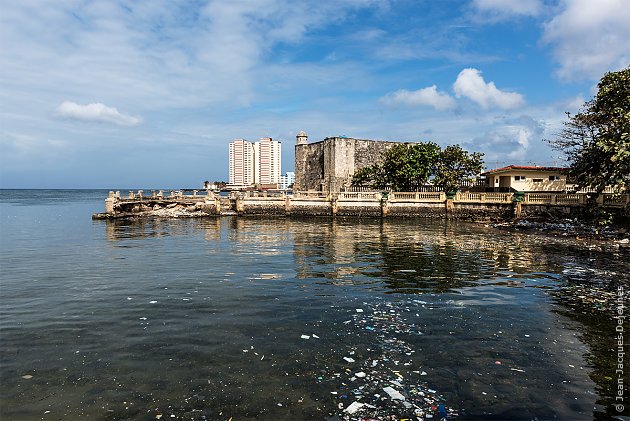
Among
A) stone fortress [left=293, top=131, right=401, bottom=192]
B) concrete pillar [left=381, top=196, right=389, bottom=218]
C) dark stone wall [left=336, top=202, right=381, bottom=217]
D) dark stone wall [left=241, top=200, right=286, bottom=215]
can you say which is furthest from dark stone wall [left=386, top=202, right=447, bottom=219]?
stone fortress [left=293, top=131, right=401, bottom=192]

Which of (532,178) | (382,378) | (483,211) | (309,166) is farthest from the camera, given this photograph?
(309,166)

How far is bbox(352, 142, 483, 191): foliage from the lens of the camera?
43219 mm

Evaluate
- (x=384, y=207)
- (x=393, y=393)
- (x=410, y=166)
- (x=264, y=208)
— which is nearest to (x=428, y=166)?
(x=410, y=166)

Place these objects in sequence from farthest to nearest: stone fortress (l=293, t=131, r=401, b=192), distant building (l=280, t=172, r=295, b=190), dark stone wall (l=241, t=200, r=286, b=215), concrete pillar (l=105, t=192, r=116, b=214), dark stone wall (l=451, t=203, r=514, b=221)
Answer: distant building (l=280, t=172, r=295, b=190) → stone fortress (l=293, t=131, r=401, b=192) → dark stone wall (l=241, t=200, r=286, b=215) → concrete pillar (l=105, t=192, r=116, b=214) → dark stone wall (l=451, t=203, r=514, b=221)

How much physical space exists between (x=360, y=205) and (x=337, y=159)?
49.0ft

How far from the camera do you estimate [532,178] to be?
4106 centimetres

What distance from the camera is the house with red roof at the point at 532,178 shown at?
39631 mm

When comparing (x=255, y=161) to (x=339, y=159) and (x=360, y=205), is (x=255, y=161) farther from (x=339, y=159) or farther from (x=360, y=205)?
(x=360, y=205)

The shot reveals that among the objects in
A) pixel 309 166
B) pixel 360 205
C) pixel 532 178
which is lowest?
pixel 360 205

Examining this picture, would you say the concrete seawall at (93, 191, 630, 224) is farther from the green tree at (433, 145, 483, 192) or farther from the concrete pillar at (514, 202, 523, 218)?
the green tree at (433, 145, 483, 192)

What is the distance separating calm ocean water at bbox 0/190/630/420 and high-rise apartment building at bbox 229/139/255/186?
126m

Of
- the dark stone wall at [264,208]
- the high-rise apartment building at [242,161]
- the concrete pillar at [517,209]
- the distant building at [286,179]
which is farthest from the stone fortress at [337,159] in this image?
the high-rise apartment building at [242,161]

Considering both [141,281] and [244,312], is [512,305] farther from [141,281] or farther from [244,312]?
[141,281]

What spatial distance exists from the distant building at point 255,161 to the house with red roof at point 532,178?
336 feet
